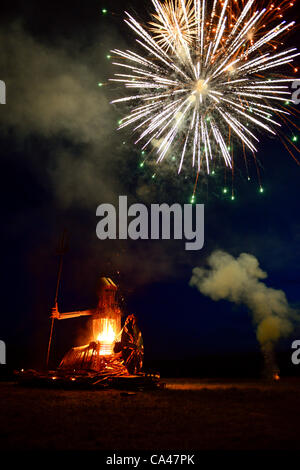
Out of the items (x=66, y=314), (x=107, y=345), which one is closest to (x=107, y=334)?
(x=107, y=345)

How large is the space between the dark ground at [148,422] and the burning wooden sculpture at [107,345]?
4.42 meters

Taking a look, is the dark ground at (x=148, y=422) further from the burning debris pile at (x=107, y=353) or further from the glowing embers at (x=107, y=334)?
the glowing embers at (x=107, y=334)

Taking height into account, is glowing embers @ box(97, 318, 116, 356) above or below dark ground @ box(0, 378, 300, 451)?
above

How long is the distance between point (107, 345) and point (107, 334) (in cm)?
83

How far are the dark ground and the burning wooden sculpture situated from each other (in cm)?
442

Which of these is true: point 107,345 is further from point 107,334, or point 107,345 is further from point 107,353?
point 107,334

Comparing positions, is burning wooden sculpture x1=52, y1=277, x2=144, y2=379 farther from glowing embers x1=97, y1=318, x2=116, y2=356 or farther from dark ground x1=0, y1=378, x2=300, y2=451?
dark ground x1=0, y1=378, x2=300, y2=451

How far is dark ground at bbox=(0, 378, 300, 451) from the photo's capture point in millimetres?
8281

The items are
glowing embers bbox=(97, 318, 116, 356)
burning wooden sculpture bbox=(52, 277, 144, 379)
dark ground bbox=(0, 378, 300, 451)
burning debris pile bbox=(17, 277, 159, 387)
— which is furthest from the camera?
glowing embers bbox=(97, 318, 116, 356)

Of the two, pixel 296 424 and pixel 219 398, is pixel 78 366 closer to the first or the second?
pixel 219 398

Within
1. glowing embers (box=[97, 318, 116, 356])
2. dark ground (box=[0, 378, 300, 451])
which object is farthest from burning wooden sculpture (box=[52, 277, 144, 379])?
dark ground (box=[0, 378, 300, 451])

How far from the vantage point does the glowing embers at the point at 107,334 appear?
23.1 metres
